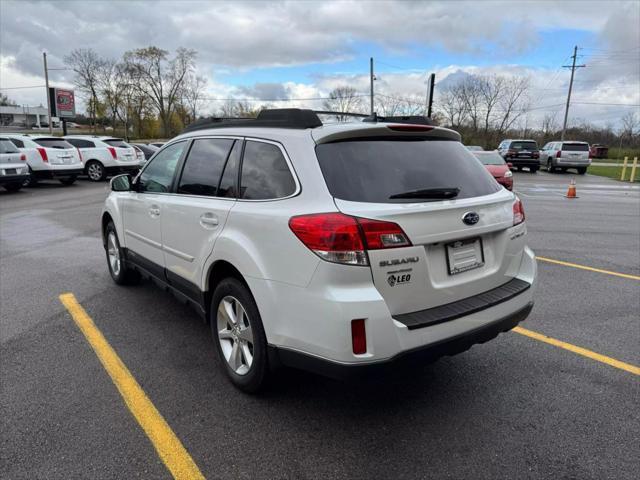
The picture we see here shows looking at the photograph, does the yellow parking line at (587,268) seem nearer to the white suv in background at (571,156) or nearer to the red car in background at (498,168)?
the red car in background at (498,168)

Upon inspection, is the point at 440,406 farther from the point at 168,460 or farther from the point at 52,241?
the point at 52,241

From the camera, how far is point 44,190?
54.6 ft

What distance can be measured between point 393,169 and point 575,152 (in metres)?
29.7

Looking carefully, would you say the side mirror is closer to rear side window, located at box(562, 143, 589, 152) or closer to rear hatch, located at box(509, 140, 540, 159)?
rear hatch, located at box(509, 140, 540, 159)

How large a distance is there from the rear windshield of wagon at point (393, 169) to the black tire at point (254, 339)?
89 cm

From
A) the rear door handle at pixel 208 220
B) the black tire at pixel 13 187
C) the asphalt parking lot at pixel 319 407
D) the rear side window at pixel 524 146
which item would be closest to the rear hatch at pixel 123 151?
the black tire at pixel 13 187

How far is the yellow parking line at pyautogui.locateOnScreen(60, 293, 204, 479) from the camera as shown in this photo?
98.5 inches

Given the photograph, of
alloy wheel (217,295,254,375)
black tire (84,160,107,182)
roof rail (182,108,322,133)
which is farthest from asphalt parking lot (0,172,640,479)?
black tire (84,160,107,182)

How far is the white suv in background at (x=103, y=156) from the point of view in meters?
19.0

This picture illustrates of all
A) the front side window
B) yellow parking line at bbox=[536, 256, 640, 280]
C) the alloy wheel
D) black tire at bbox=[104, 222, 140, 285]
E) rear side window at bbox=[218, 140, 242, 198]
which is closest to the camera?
the alloy wheel

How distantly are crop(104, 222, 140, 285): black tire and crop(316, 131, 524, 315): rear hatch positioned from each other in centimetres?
344

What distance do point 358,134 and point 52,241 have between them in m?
7.17

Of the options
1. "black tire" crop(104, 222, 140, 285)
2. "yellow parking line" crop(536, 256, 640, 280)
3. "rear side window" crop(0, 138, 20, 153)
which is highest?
"rear side window" crop(0, 138, 20, 153)

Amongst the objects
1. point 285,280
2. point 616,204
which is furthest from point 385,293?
point 616,204
